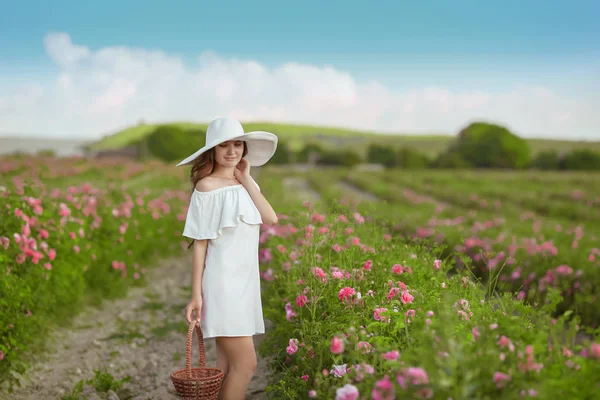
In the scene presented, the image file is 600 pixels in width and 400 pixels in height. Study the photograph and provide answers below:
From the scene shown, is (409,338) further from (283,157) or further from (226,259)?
(283,157)

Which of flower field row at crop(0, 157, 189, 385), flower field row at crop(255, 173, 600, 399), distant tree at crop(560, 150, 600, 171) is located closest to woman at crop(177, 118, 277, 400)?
flower field row at crop(255, 173, 600, 399)

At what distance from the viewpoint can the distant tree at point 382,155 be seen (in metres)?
77.6

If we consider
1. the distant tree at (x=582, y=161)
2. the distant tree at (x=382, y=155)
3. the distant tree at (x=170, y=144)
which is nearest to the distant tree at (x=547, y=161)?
the distant tree at (x=582, y=161)

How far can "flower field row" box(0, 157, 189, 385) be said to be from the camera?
16.3 feet

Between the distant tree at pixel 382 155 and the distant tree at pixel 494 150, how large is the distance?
8.05m

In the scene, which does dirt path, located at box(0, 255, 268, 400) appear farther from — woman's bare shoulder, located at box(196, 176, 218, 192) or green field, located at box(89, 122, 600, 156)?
green field, located at box(89, 122, 600, 156)

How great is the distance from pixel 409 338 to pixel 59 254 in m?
4.59

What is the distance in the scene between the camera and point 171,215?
11844 mm

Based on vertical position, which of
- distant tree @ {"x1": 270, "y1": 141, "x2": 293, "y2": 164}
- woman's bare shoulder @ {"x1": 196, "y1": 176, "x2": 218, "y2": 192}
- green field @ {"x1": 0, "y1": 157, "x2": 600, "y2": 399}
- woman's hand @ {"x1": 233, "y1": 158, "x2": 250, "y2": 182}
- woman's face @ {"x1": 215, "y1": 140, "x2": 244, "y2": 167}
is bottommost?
distant tree @ {"x1": 270, "y1": 141, "x2": 293, "y2": 164}

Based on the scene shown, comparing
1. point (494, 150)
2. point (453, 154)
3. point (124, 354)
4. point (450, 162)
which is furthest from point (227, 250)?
point (494, 150)

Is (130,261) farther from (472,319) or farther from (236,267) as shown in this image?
(472,319)

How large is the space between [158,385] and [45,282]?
63.9 inches

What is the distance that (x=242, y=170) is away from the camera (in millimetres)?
3775

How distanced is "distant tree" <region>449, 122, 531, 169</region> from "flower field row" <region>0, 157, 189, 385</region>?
2540 inches
